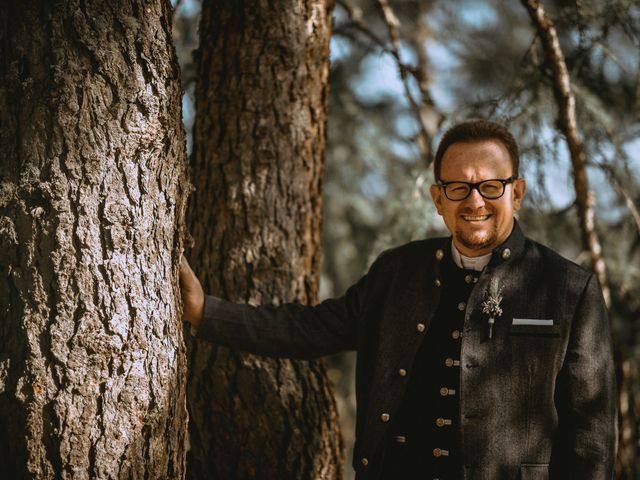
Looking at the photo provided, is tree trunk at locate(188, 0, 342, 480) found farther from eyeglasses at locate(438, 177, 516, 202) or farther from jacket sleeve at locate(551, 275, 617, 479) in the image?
jacket sleeve at locate(551, 275, 617, 479)

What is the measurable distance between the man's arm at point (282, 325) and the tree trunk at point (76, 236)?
1.74ft

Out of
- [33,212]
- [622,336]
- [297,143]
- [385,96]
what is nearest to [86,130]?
[33,212]

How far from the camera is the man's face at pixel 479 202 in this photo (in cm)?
232

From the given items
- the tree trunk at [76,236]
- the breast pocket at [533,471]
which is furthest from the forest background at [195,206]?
the breast pocket at [533,471]

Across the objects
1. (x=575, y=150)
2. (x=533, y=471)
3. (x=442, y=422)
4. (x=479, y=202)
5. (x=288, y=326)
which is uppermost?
(x=575, y=150)

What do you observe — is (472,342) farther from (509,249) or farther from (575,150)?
(575,150)

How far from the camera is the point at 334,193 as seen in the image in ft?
21.8

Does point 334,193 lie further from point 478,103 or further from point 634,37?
point 634,37

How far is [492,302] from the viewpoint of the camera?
2266 mm

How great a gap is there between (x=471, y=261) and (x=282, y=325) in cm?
74

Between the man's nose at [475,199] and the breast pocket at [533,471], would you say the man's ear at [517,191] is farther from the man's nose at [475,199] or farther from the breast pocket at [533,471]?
the breast pocket at [533,471]

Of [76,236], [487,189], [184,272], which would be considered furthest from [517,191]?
[76,236]

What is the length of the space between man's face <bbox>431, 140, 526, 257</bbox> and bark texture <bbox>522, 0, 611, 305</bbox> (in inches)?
39.2

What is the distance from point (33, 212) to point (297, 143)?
1.36 meters
